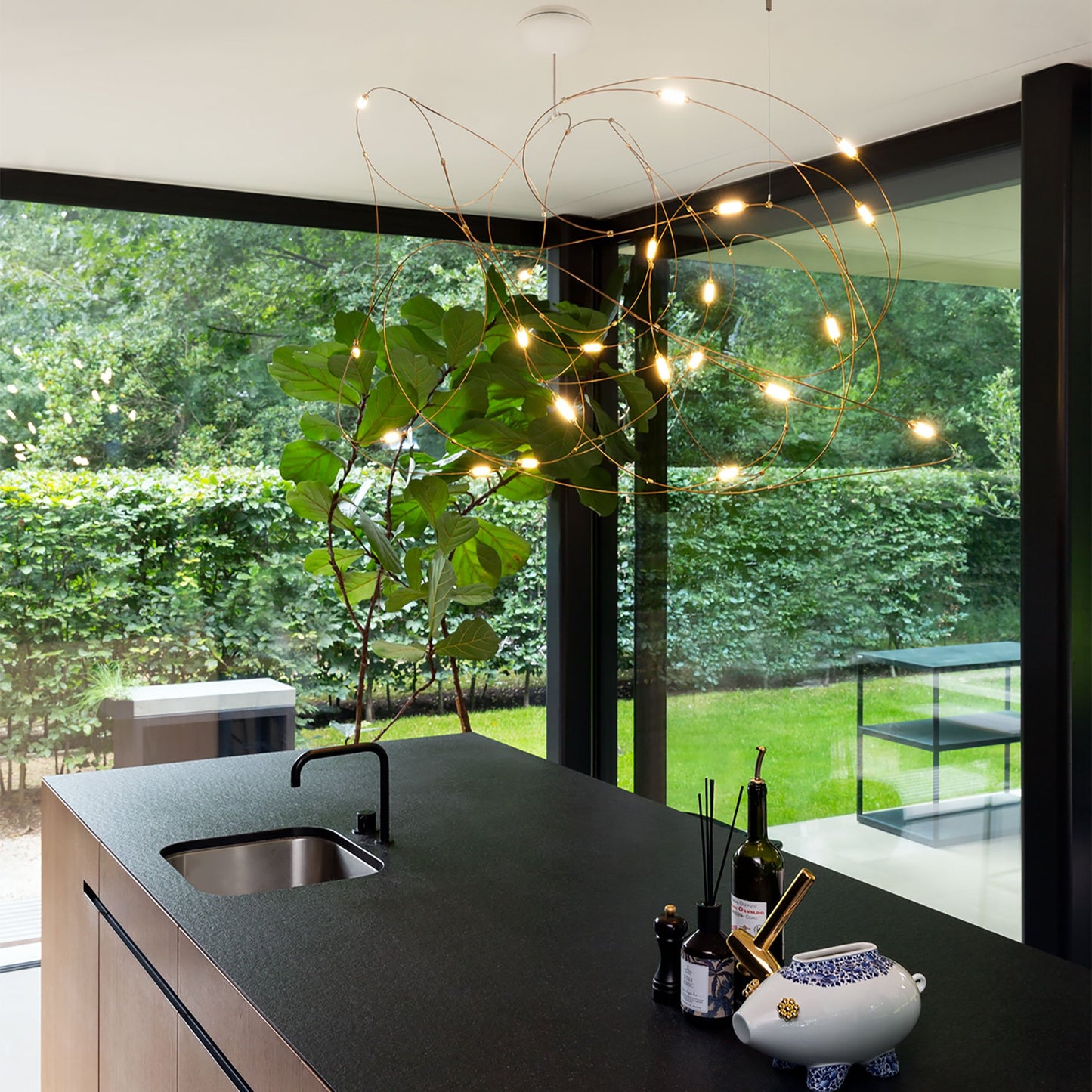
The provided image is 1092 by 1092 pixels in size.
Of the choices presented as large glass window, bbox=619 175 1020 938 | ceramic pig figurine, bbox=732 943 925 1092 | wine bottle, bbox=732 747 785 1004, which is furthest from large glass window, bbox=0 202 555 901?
ceramic pig figurine, bbox=732 943 925 1092

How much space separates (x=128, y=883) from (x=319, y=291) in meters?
2.79

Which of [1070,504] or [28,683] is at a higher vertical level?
[1070,504]

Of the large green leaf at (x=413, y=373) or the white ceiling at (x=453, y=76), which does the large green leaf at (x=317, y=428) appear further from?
the white ceiling at (x=453, y=76)

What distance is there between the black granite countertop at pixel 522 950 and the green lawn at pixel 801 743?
1.25 metres

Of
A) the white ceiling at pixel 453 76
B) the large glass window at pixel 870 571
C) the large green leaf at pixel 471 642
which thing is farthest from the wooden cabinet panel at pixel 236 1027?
the large green leaf at pixel 471 642

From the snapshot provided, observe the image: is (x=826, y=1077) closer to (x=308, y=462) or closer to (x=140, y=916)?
(x=140, y=916)

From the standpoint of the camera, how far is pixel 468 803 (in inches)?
96.3

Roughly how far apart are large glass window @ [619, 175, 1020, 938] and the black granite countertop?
129 centimetres

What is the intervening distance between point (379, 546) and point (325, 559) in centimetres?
24

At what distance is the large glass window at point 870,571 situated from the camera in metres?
3.19

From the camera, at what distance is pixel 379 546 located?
12.8 feet

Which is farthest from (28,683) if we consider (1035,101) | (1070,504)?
(1035,101)

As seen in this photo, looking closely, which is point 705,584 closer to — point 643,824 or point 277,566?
point 277,566

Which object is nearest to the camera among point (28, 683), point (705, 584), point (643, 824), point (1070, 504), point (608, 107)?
point (643, 824)
